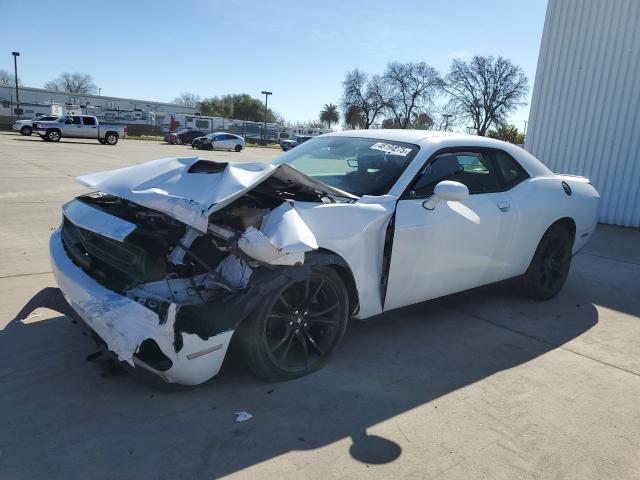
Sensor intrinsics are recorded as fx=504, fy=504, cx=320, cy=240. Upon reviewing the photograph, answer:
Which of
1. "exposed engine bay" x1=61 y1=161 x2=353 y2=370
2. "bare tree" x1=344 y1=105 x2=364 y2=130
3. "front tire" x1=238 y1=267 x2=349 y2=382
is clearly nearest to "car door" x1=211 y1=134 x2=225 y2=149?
"bare tree" x1=344 y1=105 x2=364 y2=130

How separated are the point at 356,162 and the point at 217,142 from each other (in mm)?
35639

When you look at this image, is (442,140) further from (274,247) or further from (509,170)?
(274,247)

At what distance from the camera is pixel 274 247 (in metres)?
2.60

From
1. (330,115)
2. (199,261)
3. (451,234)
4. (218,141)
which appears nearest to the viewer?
(199,261)

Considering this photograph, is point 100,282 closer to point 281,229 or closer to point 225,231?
point 225,231

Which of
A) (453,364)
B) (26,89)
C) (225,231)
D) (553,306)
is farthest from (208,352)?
(26,89)

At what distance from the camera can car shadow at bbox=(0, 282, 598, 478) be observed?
234 cm

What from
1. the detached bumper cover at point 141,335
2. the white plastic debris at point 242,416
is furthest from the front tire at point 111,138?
the white plastic debris at point 242,416

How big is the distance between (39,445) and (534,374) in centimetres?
299

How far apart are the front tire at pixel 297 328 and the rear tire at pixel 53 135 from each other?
33.3 metres

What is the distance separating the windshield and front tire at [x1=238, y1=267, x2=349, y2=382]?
2.57 ft

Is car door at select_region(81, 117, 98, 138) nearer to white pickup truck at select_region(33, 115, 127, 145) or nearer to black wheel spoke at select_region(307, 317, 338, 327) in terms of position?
white pickup truck at select_region(33, 115, 127, 145)

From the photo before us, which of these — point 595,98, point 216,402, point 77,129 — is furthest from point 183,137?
point 216,402

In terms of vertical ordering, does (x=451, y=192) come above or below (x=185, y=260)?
above
